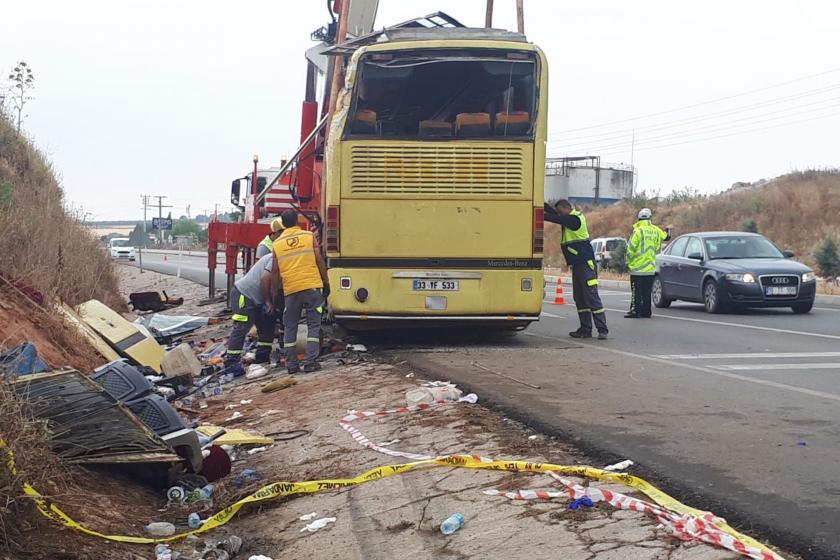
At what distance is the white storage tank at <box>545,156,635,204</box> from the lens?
74125mm

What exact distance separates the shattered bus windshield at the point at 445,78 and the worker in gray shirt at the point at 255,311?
2.01 metres

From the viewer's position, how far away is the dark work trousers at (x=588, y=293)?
42.8 feet

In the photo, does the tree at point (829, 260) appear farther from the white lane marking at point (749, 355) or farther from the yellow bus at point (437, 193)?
the yellow bus at point (437, 193)

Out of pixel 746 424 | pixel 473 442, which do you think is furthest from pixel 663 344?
pixel 473 442

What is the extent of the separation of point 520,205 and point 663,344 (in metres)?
2.85

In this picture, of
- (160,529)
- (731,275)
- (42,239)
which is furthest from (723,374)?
(42,239)

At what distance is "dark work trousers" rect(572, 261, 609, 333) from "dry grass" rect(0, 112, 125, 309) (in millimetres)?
6691

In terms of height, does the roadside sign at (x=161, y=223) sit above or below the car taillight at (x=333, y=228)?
below

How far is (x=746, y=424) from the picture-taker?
21.9ft

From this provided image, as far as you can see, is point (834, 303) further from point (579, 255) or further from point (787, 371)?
point (787, 371)

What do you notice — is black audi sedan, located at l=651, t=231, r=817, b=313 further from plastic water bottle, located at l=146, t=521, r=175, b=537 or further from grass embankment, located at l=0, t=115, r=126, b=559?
plastic water bottle, located at l=146, t=521, r=175, b=537

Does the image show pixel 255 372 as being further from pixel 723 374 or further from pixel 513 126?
pixel 723 374

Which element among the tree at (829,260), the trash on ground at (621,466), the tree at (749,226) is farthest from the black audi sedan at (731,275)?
the tree at (749,226)

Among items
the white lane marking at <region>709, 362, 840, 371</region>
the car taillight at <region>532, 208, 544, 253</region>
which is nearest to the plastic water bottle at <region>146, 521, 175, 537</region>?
the white lane marking at <region>709, 362, 840, 371</region>
